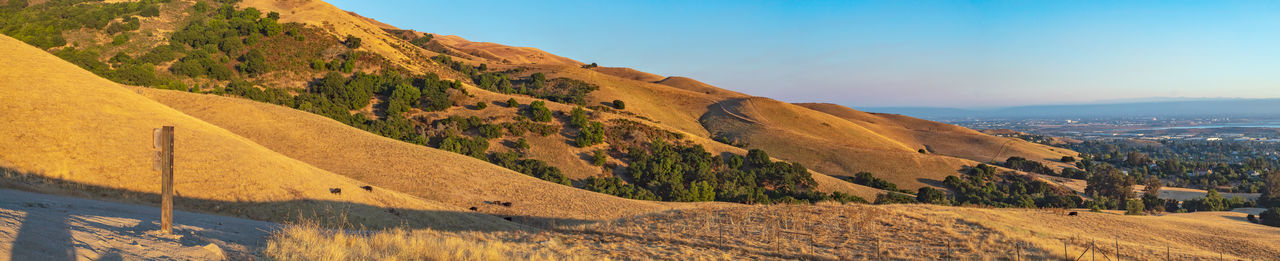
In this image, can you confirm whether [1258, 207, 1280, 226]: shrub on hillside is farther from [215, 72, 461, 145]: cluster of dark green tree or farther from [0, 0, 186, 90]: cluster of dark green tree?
[0, 0, 186, 90]: cluster of dark green tree

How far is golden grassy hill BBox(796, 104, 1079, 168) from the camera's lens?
5941cm

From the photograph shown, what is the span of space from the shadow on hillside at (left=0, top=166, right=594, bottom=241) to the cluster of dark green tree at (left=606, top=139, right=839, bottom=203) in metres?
13.4

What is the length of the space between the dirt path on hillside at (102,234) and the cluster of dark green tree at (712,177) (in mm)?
21938

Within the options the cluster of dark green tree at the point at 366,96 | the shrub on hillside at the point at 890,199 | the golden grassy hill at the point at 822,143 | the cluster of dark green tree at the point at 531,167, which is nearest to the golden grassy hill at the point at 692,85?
the golden grassy hill at the point at 822,143

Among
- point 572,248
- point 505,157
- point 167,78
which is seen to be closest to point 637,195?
point 505,157

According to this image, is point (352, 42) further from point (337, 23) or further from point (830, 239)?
point (830, 239)

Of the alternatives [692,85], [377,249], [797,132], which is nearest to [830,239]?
[377,249]

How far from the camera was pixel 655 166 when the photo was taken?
3522 cm

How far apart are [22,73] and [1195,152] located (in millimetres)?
128124

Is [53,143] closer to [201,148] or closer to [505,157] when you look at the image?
[201,148]

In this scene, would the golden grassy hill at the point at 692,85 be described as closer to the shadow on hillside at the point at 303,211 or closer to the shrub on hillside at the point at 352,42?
the shrub on hillside at the point at 352,42

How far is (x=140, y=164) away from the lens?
14.5 meters

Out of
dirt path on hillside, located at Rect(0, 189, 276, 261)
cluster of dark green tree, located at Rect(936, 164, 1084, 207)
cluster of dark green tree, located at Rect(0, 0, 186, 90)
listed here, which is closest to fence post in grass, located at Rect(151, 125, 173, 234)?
dirt path on hillside, located at Rect(0, 189, 276, 261)

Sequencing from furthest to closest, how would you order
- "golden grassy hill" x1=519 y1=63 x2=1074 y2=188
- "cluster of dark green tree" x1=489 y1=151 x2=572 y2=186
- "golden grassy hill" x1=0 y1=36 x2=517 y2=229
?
"golden grassy hill" x1=519 y1=63 x2=1074 y2=188 < "cluster of dark green tree" x1=489 y1=151 x2=572 y2=186 < "golden grassy hill" x1=0 y1=36 x2=517 y2=229
